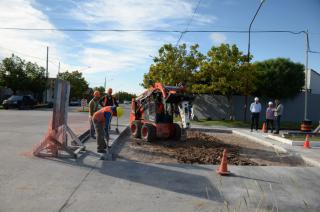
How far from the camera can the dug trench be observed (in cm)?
1019

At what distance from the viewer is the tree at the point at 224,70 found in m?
27.8

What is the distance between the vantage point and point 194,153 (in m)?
11.4

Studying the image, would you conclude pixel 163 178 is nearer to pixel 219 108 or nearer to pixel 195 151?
pixel 195 151

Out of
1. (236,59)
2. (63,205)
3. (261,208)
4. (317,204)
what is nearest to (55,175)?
(63,205)

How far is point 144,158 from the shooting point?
403 inches

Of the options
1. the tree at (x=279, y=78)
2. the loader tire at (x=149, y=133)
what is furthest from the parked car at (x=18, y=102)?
the loader tire at (x=149, y=133)

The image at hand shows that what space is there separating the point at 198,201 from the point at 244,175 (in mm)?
2512

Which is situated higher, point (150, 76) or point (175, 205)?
point (150, 76)

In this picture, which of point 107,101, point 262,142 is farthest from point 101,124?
point 262,142

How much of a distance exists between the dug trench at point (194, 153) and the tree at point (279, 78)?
20.5m

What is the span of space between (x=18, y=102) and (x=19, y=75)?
13.0 meters

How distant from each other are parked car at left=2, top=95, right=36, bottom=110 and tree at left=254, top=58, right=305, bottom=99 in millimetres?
23069

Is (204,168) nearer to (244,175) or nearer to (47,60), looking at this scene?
(244,175)

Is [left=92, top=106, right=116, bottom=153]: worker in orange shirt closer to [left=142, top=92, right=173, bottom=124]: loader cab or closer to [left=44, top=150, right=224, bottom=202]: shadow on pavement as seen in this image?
[left=44, top=150, right=224, bottom=202]: shadow on pavement
